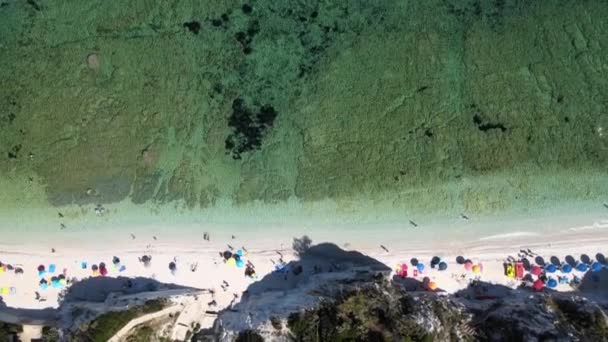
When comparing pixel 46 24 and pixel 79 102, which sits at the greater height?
pixel 46 24

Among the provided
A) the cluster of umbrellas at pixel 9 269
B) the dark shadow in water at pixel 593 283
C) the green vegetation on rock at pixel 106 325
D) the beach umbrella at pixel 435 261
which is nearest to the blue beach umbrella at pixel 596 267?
the dark shadow in water at pixel 593 283

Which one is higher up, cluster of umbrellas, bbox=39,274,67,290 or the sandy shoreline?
the sandy shoreline

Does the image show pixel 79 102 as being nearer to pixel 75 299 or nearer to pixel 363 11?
pixel 75 299

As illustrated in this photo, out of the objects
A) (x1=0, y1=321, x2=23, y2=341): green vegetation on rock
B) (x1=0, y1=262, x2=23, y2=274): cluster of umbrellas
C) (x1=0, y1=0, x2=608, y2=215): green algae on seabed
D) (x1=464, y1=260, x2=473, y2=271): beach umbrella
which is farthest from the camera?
(x1=0, y1=262, x2=23, y2=274): cluster of umbrellas

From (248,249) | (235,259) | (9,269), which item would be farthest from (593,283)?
(9,269)

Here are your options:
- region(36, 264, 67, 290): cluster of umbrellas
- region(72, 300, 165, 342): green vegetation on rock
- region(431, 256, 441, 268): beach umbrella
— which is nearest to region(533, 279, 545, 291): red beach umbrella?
region(431, 256, 441, 268): beach umbrella

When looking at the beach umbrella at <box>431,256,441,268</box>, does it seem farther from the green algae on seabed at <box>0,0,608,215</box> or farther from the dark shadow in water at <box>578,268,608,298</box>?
the dark shadow in water at <box>578,268,608,298</box>

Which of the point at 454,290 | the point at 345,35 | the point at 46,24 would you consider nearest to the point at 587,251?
the point at 454,290

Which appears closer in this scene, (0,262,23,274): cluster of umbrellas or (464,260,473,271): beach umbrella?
(464,260,473,271): beach umbrella
